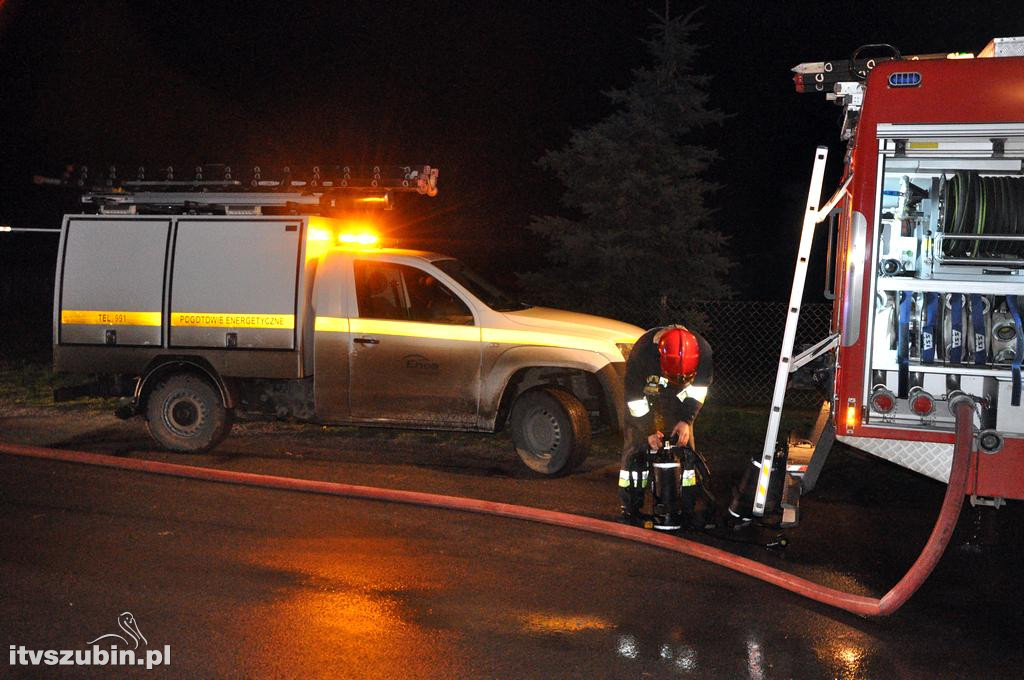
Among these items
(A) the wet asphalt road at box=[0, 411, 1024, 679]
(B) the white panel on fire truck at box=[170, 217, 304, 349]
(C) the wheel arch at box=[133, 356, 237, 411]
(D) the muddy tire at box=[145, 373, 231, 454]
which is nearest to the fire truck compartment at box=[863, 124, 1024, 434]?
(A) the wet asphalt road at box=[0, 411, 1024, 679]

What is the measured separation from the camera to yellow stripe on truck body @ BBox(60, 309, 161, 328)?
31.9 ft

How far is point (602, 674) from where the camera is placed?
477 centimetres

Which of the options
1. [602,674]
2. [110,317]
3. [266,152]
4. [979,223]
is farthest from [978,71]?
[266,152]

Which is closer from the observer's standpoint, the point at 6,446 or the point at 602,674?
the point at 602,674

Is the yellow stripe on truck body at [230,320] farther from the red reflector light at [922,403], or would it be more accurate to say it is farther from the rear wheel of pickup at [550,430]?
the red reflector light at [922,403]

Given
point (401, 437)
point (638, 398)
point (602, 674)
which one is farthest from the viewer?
point (401, 437)

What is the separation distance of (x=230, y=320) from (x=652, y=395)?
14.4ft

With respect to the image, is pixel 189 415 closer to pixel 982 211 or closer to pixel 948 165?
pixel 948 165

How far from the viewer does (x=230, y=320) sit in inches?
376

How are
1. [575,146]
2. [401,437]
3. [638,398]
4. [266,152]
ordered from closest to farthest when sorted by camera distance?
[638,398]
[401,437]
[575,146]
[266,152]

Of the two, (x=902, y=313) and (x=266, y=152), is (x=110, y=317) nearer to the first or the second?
(x=902, y=313)

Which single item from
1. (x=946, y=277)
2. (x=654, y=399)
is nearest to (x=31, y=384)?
(x=654, y=399)

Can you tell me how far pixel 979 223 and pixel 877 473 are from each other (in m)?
3.79

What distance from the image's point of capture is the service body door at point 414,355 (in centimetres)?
916
